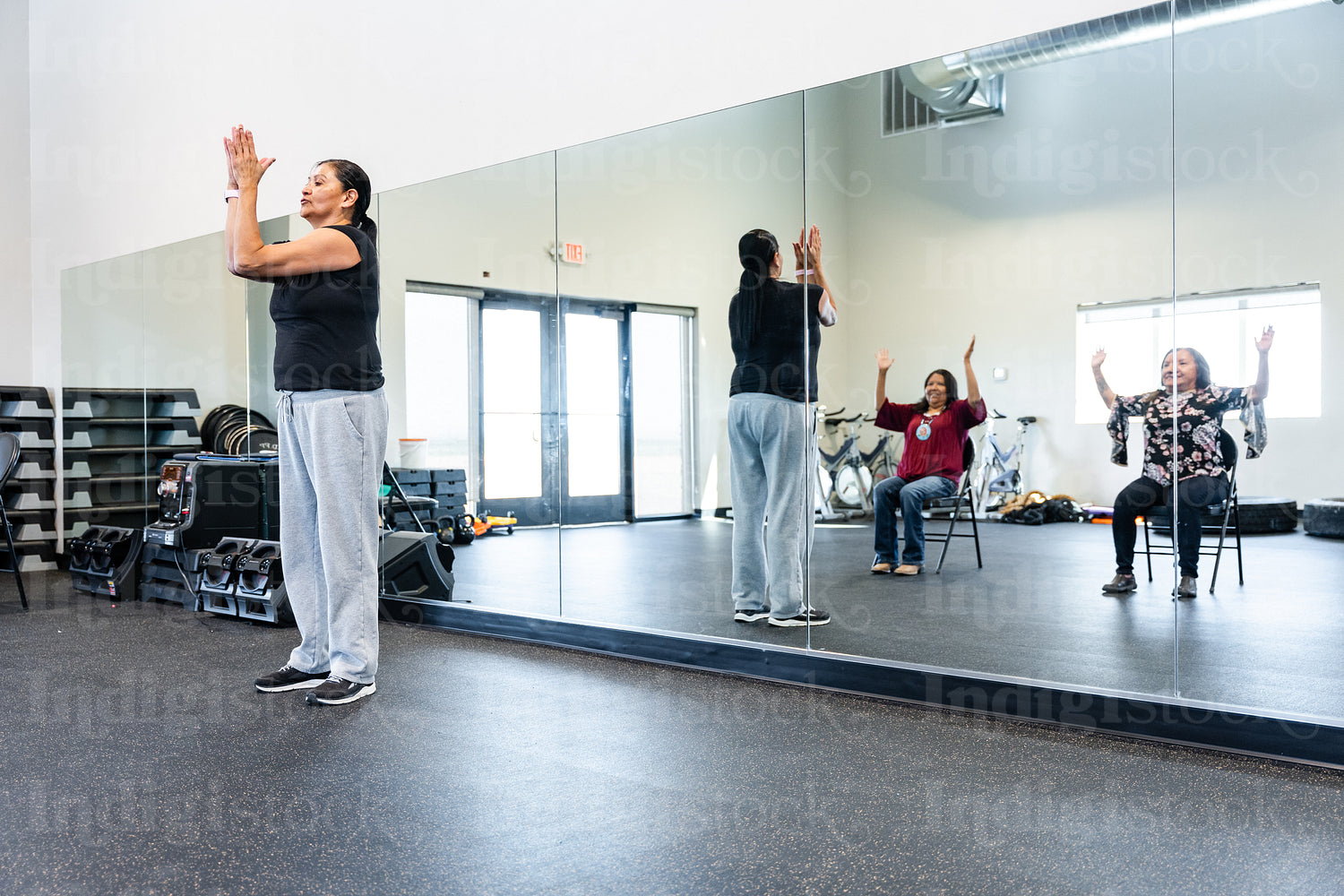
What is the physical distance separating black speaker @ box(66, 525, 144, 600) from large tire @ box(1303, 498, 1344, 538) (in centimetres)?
485

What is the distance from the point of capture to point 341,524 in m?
2.80

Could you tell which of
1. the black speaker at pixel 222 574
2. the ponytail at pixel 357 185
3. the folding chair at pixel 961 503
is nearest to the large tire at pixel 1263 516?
the folding chair at pixel 961 503

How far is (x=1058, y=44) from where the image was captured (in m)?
2.61

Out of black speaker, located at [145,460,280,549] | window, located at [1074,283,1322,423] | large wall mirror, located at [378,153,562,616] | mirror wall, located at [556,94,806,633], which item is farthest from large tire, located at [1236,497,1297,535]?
black speaker, located at [145,460,280,549]

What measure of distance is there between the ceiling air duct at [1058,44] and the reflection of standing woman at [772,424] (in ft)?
1.74

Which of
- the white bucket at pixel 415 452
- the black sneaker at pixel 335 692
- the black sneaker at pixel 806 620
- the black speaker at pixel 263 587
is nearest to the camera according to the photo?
the black sneaker at pixel 335 692

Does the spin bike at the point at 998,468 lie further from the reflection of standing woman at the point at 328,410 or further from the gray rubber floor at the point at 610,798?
the reflection of standing woman at the point at 328,410

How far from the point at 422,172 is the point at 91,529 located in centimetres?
266

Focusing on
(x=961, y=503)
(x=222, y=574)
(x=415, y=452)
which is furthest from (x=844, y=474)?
(x=222, y=574)

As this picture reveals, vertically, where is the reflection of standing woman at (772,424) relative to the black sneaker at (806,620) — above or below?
above

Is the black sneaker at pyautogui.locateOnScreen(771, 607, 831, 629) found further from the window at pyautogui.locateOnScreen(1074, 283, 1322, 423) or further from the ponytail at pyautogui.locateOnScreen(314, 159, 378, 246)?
the ponytail at pyautogui.locateOnScreen(314, 159, 378, 246)

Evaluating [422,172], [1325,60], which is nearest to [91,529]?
[422,172]

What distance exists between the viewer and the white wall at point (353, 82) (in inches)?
127

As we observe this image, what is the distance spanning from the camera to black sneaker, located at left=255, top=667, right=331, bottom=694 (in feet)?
9.66
